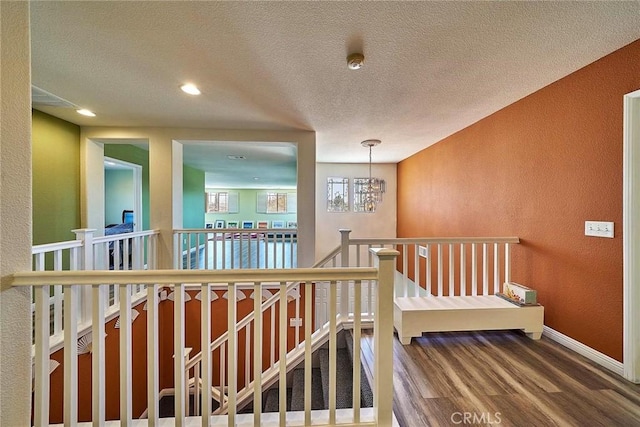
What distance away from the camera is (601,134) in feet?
6.20

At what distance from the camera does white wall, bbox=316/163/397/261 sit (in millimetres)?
5859

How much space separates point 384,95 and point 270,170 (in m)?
4.90

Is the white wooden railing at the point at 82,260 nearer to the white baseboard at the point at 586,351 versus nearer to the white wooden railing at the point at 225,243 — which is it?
the white wooden railing at the point at 225,243

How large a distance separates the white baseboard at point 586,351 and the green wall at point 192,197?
6896 millimetres

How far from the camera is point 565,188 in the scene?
2.15 metres

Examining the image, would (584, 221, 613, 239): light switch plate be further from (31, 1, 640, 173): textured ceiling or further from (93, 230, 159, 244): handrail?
(93, 230, 159, 244): handrail

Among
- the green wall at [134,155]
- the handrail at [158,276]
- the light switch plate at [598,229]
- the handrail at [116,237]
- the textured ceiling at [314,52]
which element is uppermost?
the textured ceiling at [314,52]

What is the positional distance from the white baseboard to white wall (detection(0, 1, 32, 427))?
3495mm

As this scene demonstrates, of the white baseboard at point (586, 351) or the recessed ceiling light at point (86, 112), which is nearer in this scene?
the white baseboard at point (586, 351)

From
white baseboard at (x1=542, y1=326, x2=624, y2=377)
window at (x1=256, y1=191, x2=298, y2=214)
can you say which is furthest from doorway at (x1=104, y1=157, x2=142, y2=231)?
white baseboard at (x1=542, y1=326, x2=624, y2=377)

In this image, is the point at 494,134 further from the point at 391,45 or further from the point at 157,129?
the point at 157,129

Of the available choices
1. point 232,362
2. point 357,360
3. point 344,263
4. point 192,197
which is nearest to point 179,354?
point 232,362

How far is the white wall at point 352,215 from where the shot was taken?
586 cm

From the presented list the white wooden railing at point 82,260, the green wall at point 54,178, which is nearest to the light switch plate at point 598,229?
the white wooden railing at point 82,260
